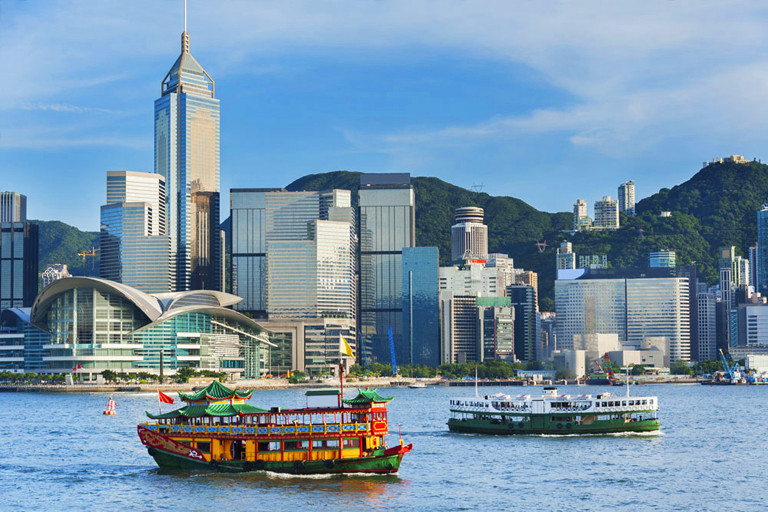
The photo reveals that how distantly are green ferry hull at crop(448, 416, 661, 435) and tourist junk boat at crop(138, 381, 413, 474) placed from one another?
97.5 ft

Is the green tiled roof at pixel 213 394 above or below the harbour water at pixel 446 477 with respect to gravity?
above

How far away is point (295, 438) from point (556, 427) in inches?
1385

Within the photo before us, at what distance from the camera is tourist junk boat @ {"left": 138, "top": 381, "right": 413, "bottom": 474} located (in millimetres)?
61844

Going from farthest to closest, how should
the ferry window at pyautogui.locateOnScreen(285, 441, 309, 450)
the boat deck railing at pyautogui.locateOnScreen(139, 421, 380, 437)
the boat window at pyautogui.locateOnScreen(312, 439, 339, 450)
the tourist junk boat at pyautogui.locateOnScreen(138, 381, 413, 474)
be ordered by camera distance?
1. the ferry window at pyautogui.locateOnScreen(285, 441, 309, 450)
2. the boat window at pyautogui.locateOnScreen(312, 439, 339, 450)
3. the tourist junk boat at pyautogui.locateOnScreen(138, 381, 413, 474)
4. the boat deck railing at pyautogui.locateOnScreen(139, 421, 380, 437)

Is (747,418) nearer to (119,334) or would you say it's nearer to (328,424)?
(328,424)

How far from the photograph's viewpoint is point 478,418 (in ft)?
306

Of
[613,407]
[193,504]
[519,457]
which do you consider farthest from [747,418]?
[193,504]

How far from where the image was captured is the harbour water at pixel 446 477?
5619 cm

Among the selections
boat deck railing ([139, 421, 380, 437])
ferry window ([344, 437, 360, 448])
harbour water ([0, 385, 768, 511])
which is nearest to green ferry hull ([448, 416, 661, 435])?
harbour water ([0, 385, 768, 511])

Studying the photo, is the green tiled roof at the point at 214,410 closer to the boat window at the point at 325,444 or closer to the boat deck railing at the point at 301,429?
the boat deck railing at the point at 301,429

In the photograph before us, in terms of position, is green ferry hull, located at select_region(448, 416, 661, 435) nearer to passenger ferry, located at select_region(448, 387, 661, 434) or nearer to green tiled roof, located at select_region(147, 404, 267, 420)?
passenger ferry, located at select_region(448, 387, 661, 434)

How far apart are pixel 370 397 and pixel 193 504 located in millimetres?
12596

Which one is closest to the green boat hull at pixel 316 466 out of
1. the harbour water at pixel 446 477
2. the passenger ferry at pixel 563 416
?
the harbour water at pixel 446 477

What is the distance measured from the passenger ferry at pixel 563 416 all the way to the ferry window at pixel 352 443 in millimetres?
31696
